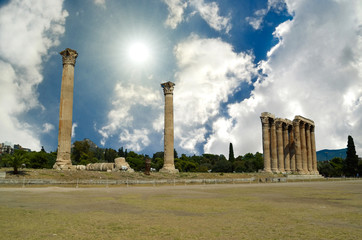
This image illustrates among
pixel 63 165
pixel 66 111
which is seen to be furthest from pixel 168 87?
pixel 63 165

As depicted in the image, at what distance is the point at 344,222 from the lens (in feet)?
25.8

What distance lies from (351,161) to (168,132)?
61807 mm

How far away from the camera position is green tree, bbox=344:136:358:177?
260ft

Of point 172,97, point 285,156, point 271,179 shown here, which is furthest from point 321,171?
point 172,97

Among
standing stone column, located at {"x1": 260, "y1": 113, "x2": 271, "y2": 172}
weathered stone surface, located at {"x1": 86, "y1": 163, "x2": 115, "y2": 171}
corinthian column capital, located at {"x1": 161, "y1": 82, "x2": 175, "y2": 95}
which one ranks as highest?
corinthian column capital, located at {"x1": 161, "y1": 82, "x2": 175, "y2": 95}

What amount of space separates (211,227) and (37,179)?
69.2 feet

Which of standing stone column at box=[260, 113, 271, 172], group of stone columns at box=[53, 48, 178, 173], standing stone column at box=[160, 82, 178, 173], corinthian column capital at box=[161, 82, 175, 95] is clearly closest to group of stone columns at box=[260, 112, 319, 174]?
standing stone column at box=[260, 113, 271, 172]

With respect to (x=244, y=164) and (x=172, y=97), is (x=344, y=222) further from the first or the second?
(x=244, y=164)

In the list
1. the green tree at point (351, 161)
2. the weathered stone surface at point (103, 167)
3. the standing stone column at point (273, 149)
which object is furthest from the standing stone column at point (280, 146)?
the green tree at point (351, 161)

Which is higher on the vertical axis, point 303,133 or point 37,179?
point 303,133

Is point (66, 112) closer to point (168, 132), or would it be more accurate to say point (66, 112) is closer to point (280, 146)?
point (168, 132)

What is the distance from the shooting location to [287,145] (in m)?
61.6

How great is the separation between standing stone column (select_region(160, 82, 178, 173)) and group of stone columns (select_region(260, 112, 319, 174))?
69.7 ft

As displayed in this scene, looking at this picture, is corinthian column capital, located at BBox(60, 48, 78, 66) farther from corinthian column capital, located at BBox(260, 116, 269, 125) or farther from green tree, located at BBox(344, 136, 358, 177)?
green tree, located at BBox(344, 136, 358, 177)
